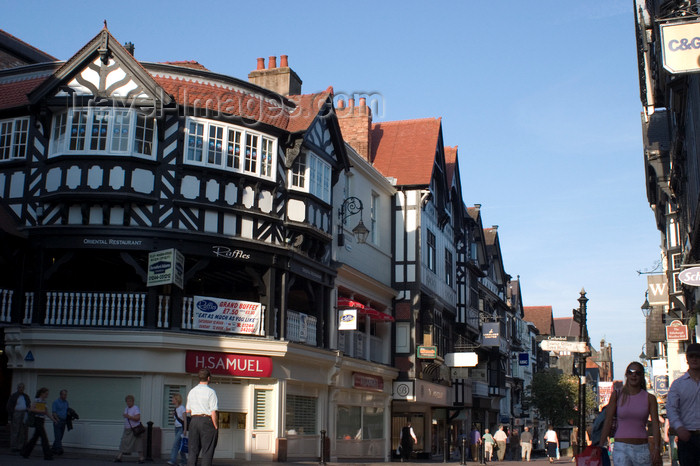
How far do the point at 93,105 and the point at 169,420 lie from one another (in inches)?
302

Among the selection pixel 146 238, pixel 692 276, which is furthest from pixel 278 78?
pixel 692 276

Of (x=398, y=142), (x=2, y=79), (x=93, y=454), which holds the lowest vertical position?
(x=93, y=454)

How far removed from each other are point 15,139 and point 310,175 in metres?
7.65

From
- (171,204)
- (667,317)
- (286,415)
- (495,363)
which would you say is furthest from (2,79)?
(495,363)

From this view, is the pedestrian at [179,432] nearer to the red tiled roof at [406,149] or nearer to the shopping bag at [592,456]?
the shopping bag at [592,456]

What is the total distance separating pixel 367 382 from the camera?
2772 cm

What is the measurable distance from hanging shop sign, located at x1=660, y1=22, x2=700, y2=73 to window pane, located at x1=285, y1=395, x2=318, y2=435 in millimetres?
14091

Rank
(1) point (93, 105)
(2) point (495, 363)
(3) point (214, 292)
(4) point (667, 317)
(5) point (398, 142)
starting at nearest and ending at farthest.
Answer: (1) point (93, 105)
(3) point (214, 292)
(5) point (398, 142)
(4) point (667, 317)
(2) point (495, 363)

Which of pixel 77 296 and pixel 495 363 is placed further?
pixel 495 363

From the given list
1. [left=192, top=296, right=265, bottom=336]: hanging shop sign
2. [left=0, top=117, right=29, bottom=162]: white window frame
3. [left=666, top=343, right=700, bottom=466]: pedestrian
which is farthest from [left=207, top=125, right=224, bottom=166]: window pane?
[left=666, top=343, right=700, bottom=466]: pedestrian

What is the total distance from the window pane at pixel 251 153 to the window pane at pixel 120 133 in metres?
2.98

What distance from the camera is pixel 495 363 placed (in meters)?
52.3

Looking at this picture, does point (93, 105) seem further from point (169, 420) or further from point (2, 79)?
point (169, 420)

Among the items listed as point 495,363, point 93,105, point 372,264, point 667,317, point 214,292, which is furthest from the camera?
point 495,363
